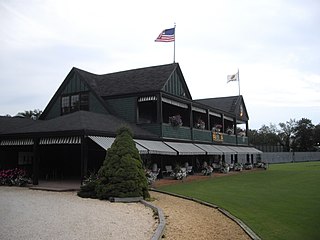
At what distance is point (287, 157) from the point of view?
67.9m

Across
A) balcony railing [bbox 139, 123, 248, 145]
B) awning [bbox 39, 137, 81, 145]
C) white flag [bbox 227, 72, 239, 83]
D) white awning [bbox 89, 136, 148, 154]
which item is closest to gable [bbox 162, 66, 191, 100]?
balcony railing [bbox 139, 123, 248, 145]

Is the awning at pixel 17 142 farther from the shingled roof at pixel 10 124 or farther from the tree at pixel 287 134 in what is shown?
the tree at pixel 287 134

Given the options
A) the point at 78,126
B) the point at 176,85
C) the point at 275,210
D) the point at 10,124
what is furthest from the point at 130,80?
the point at 275,210

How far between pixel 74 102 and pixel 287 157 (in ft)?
169

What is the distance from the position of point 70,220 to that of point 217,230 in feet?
12.8

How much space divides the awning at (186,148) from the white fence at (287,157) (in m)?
34.8

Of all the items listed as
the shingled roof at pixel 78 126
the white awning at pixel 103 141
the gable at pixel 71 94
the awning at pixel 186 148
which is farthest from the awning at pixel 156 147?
the gable at pixel 71 94

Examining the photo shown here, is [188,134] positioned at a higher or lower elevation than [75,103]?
lower

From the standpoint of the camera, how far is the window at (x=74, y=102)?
27.0m

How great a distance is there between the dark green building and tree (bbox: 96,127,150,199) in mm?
2576

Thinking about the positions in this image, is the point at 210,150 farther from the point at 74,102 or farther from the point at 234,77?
the point at 234,77

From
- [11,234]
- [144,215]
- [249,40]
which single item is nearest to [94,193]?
[144,215]

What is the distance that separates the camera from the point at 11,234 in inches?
309

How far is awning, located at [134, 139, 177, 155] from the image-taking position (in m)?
19.5
